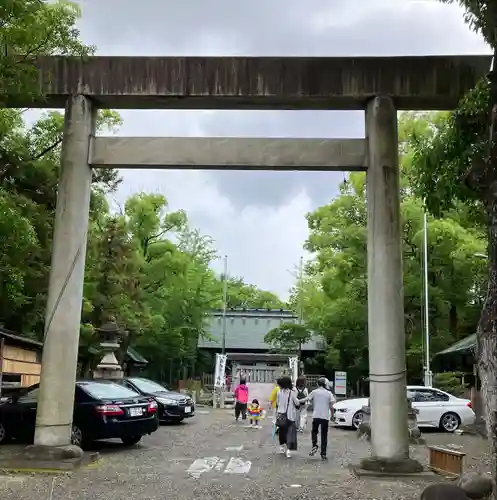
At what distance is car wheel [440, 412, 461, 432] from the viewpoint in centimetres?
1922

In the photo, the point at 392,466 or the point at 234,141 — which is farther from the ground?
the point at 234,141

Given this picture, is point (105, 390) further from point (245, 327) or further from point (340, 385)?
point (245, 327)

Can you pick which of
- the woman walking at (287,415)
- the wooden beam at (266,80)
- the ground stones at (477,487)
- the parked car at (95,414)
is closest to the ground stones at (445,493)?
the ground stones at (477,487)

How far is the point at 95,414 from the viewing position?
1226 cm

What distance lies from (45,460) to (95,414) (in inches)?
92.8

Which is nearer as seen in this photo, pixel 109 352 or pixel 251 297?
pixel 109 352

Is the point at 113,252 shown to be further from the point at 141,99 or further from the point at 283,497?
the point at 283,497

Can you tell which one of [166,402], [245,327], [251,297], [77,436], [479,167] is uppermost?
[251,297]

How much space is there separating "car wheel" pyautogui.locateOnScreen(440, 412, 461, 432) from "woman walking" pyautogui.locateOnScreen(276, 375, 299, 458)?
8.49 m

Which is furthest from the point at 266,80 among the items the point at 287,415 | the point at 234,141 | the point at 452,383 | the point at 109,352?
the point at 452,383

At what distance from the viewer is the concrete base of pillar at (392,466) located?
383 inches

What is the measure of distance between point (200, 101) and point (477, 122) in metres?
4.74

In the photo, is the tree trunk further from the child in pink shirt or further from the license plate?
the child in pink shirt

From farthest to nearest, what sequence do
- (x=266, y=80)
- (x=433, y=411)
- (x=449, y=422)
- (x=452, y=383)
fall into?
1. (x=452, y=383)
2. (x=449, y=422)
3. (x=433, y=411)
4. (x=266, y=80)
